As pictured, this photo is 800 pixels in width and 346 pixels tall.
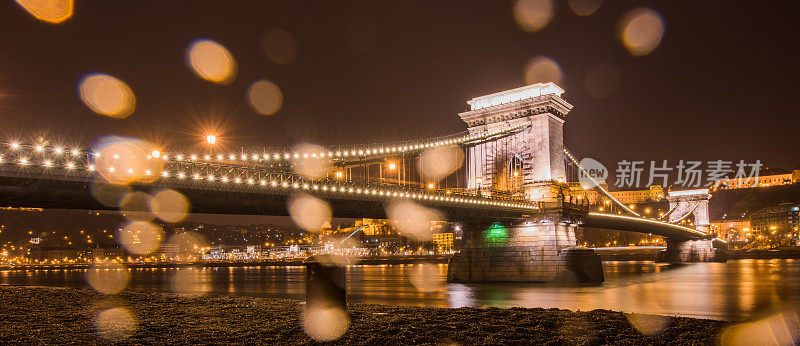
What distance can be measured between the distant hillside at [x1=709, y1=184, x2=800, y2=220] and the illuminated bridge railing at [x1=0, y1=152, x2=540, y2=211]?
155937 mm

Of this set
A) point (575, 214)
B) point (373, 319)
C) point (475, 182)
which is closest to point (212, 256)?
point (475, 182)

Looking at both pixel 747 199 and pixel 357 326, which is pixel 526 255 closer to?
pixel 357 326

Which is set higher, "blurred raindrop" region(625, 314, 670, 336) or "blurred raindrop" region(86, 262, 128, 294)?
"blurred raindrop" region(625, 314, 670, 336)

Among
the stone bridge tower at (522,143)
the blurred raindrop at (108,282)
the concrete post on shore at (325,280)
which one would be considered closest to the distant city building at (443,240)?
the blurred raindrop at (108,282)

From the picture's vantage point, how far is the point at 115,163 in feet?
70.1

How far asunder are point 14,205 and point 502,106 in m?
36.7

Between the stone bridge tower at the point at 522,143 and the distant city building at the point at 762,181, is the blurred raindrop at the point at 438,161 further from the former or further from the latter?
the distant city building at the point at 762,181

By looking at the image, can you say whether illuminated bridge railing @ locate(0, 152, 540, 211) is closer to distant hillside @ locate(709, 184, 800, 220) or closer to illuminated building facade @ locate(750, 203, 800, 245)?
illuminated building facade @ locate(750, 203, 800, 245)

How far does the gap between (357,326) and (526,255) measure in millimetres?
29976

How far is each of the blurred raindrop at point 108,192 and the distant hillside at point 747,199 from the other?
556 feet

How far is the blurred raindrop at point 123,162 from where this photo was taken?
2116 centimetres

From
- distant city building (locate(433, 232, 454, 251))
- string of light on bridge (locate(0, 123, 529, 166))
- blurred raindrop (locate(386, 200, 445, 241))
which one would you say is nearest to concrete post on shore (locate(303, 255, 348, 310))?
string of light on bridge (locate(0, 123, 529, 166))

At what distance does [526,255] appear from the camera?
39.1 metres

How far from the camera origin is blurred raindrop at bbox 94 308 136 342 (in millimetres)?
10164
